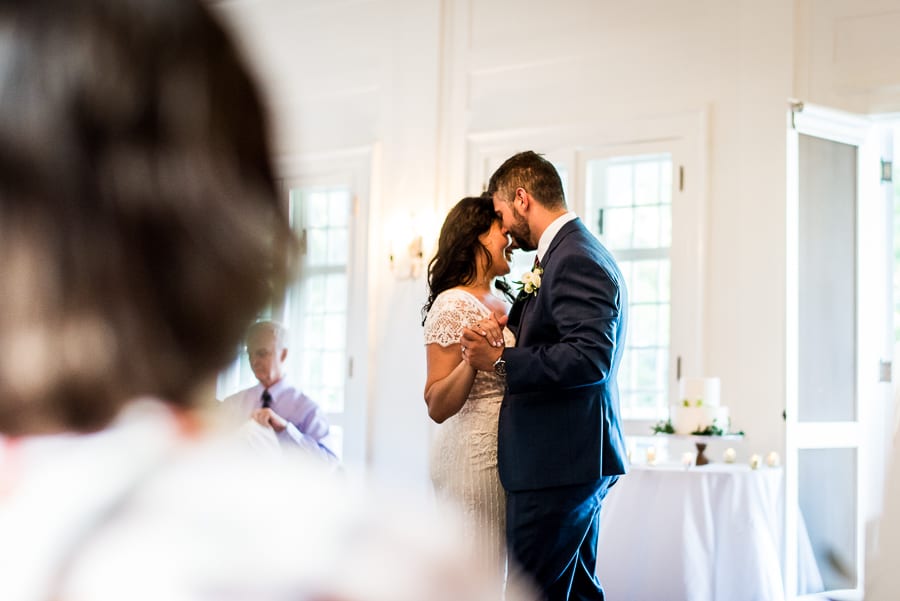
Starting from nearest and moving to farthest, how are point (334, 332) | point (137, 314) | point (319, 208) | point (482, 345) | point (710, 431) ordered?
point (137, 314)
point (482, 345)
point (710, 431)
point (334, 332)
point (319, 208)

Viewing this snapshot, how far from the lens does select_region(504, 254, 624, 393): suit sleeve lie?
3.07m

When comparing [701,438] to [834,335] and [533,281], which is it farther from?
[533,281]

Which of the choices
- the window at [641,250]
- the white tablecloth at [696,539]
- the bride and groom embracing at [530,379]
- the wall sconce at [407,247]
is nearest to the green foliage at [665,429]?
the white tablecloth at [696,539]

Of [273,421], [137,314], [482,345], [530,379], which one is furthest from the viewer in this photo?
[273,421]

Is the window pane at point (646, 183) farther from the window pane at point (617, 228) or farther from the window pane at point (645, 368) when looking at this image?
the window pane at point (645, 368)

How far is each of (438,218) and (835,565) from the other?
3.33m

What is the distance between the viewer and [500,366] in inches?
131

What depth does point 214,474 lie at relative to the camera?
16.9 inches

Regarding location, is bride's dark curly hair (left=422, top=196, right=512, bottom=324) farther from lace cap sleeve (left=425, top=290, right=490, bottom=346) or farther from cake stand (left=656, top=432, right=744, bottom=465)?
cake stand (left=656, top=432, right=744, bottom=465)

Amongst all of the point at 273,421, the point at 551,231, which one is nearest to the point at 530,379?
the point at 551,231

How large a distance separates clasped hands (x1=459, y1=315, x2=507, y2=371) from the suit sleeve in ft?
0.29

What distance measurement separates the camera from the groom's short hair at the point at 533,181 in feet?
11.2

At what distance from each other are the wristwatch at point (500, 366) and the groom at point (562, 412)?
1 centimetres

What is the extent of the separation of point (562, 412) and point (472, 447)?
13.8 inches
